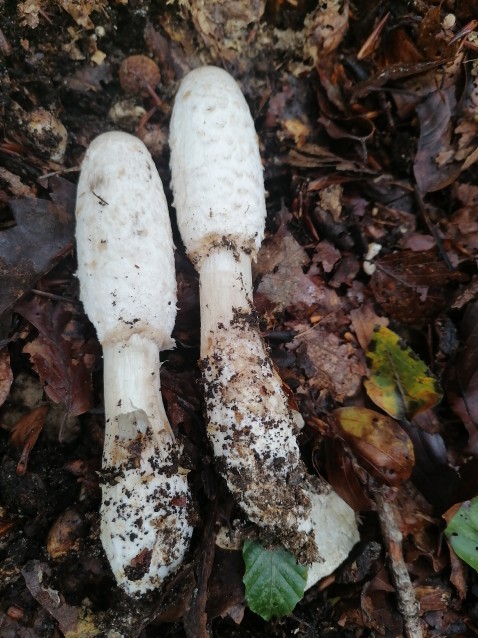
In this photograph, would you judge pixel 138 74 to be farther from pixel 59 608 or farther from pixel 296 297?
pixel 59 608

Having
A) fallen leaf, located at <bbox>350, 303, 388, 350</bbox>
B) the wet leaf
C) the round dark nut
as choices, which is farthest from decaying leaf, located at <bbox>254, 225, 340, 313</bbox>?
the round dark nut

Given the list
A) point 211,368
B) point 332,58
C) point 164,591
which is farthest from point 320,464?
point 332,58

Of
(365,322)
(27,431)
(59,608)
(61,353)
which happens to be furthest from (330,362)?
(59,608)

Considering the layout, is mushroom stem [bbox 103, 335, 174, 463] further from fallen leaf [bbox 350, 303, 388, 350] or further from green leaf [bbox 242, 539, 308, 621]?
fallen leaf [bbox 350, 303, 388, 350]

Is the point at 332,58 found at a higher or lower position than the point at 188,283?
higher

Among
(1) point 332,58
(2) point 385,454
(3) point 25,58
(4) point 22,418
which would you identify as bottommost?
(4) point 22,418

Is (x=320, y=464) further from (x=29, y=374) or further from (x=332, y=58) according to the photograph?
(x=332, y=58)
